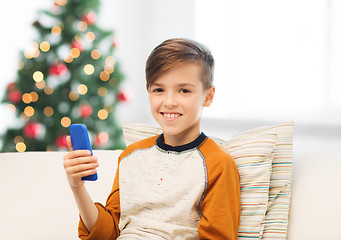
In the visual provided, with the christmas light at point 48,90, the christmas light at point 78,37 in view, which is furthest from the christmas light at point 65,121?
the christmas light at point 78,37

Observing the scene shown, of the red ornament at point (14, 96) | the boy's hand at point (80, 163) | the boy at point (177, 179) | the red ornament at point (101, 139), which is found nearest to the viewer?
the boy's hand at point (80, 163)

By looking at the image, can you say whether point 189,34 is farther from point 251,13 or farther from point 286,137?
point 286,137

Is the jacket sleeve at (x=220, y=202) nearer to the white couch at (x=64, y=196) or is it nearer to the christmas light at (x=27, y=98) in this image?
the white couch at (x=64, y=196)

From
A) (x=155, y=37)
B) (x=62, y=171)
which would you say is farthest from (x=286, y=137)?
(x=155, y=37)

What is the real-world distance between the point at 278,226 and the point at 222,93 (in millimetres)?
→ 2650

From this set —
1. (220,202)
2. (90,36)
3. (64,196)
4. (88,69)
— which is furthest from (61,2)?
(220,202)

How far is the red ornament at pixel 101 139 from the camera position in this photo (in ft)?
11.2

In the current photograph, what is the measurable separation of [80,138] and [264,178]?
0.61 m

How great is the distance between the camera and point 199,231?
1.14 meters

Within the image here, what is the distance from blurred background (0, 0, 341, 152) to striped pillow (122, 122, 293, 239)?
1.97m

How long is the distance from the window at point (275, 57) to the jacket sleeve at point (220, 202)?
230 cm

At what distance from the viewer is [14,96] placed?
10.4 ft

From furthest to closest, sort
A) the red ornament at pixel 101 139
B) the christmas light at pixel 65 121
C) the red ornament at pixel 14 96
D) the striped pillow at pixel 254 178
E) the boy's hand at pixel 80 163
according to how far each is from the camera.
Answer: the red ornament at pixel 101 139, the christmas light at pixel 65 121, the red ornament at pixel 14 96, the striped pillow at pixel 254 178, the boy's hand at pixel 80 163

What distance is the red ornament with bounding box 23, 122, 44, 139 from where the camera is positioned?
3209 millimetres
